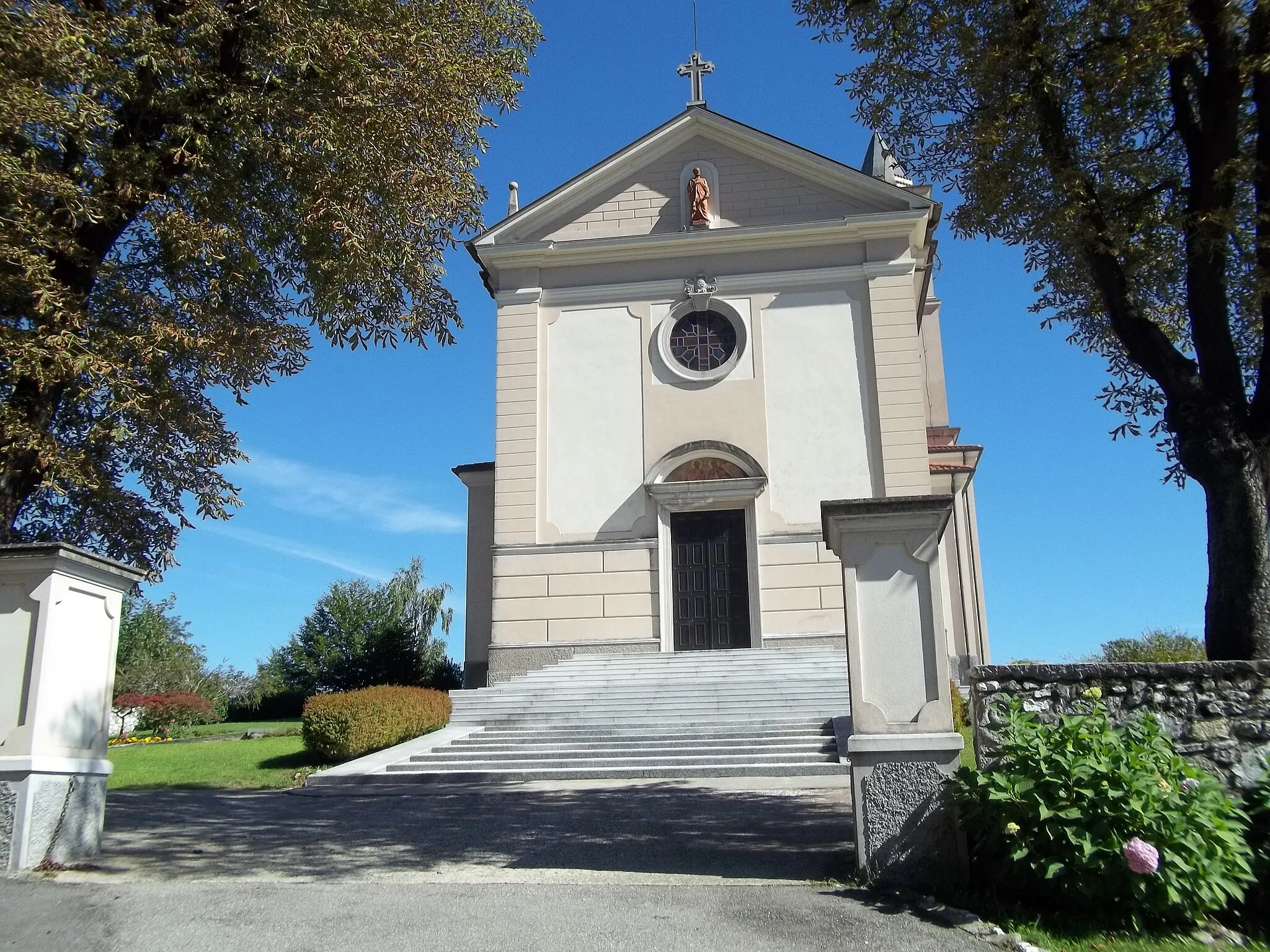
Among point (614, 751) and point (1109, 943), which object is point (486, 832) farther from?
point (1109, 943)

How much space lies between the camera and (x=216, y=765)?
1544 cm

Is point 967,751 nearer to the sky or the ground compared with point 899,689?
nearer to the ground

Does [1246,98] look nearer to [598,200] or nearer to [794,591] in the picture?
[794,591]

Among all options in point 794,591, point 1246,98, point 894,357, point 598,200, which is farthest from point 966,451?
point 1246,98

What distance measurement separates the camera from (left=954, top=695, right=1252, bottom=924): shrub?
547 centimetres

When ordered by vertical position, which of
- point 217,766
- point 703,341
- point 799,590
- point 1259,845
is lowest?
point 1259,845

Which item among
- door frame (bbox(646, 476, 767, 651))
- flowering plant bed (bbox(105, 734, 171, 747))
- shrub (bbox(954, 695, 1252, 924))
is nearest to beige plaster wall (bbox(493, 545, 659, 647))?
door frame (bbox(646, 476, 767, 651))

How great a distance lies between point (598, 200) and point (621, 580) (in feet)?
27.3

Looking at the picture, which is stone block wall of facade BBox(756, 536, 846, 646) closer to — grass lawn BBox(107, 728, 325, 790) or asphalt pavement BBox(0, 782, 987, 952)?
grass lawn BBox(107, 728, 325, 790)

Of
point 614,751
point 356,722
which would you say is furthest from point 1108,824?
point 356,722

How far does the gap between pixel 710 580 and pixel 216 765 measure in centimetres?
943

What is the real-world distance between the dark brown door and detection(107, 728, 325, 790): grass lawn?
7.49m

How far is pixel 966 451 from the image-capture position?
22297mm

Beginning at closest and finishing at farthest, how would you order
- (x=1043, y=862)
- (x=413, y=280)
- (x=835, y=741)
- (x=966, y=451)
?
(x=1043, y=862)
(x=413, y=280)
(x=835, y=741)
(x=966, y=451)
